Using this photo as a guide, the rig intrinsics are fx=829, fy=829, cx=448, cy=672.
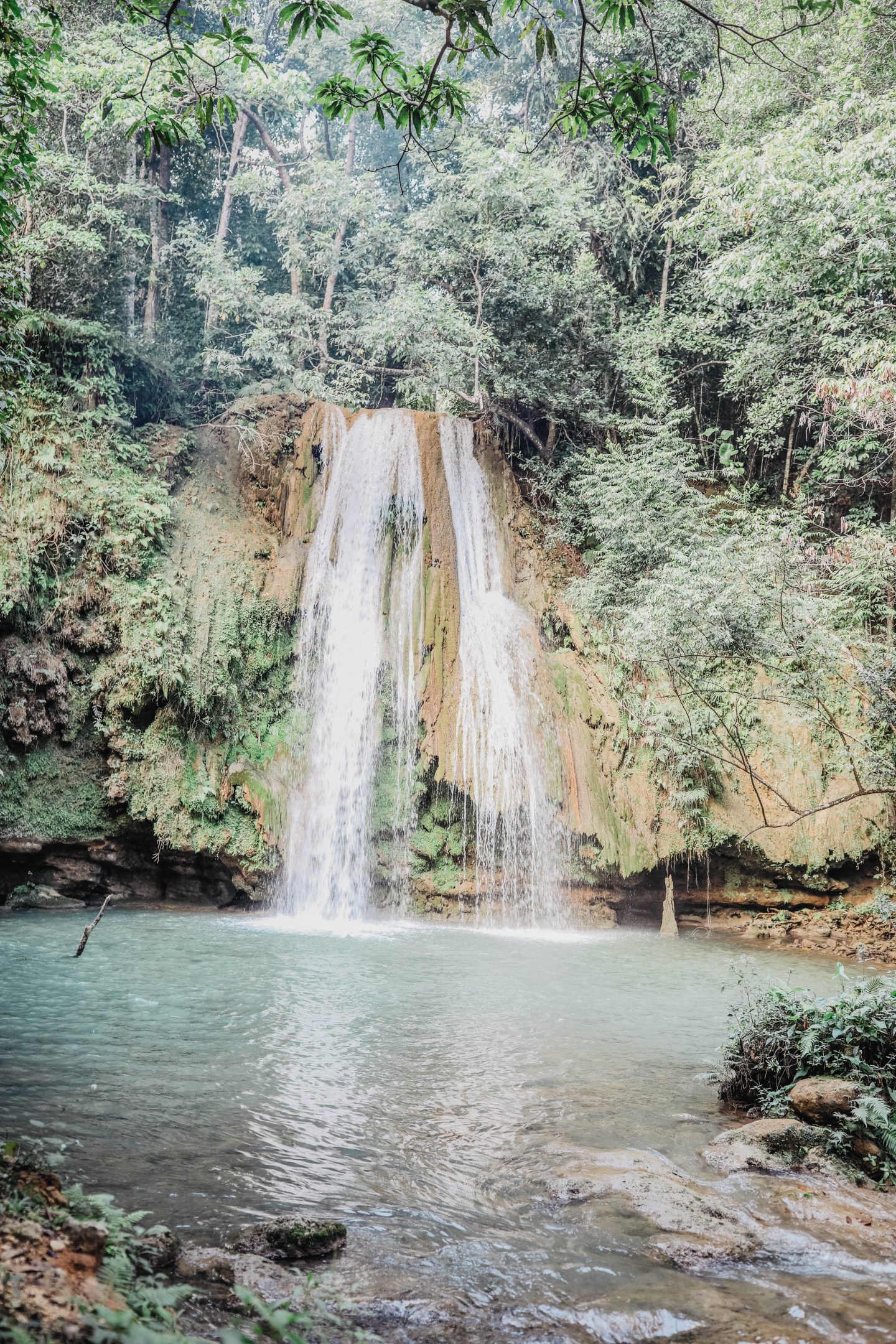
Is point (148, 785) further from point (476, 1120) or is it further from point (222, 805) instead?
point (476, 1120)

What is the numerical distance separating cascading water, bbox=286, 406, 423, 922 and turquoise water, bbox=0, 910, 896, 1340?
2.65m

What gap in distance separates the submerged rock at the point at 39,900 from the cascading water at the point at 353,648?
9.52 ft

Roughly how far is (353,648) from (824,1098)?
33.2 feet

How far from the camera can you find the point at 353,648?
13.5 meters

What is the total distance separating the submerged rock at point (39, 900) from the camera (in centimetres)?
1085

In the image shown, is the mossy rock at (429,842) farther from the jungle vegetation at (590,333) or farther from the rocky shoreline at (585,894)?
the jungle vegetation at (590,333)

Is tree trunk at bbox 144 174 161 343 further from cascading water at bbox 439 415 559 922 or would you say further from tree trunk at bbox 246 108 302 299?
cascading water at bbox 439 415 559 922

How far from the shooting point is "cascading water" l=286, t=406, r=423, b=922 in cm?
1195

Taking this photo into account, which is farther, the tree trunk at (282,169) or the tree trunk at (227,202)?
the tree trunk at (282,169)

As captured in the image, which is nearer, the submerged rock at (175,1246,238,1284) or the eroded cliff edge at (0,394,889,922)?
the submerged rock at (175,1246,238,1284)

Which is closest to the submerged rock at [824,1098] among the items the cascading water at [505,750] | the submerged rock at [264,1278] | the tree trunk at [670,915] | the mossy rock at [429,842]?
the submerged rock at [264,1278]

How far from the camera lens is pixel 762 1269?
10.2ft

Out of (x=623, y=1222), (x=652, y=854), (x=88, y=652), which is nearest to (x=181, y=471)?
(x=88, y=652)

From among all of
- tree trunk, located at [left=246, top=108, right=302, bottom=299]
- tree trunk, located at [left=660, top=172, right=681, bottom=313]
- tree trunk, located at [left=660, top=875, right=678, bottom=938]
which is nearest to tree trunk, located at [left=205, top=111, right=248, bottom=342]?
tree trunk, located at [left=246, top=108, right=302, bottom=299]
